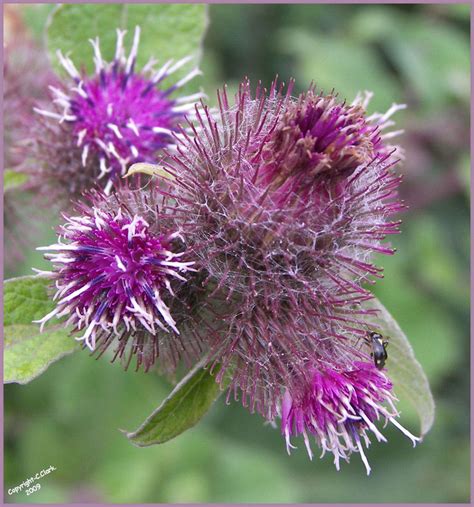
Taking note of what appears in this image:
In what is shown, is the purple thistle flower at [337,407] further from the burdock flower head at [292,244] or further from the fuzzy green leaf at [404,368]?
the fuzzy green leaf at [404,368]

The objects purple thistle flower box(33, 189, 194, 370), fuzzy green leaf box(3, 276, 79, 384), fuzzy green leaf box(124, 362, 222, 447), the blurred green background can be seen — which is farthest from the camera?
the blurred green background

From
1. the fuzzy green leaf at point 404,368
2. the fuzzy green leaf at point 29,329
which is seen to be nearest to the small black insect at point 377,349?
the fuzzy green leaf at point 404,368

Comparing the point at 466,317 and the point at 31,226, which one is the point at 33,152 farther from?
the point at 466,317

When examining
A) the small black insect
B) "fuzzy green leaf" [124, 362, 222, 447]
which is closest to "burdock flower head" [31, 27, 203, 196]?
"fuzzy green leaf" [124, 362, 222, 447]

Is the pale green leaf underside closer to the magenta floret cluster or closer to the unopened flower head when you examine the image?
the magenta floret cluster

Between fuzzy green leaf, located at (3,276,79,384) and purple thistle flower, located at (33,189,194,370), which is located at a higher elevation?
purple thistle flower, located at (33,189,194,370)

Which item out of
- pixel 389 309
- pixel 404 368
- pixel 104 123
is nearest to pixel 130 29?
pixel 104 123
